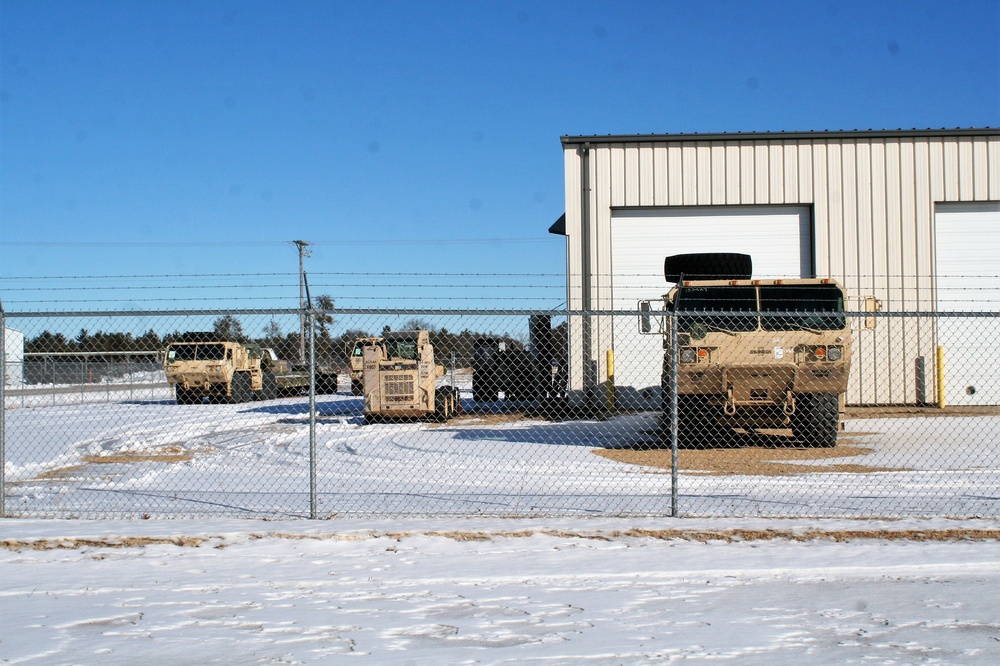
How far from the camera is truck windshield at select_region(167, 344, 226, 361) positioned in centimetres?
3044

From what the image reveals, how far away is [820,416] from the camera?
1390 cm

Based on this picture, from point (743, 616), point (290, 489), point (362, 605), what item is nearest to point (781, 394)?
point (290, 489)

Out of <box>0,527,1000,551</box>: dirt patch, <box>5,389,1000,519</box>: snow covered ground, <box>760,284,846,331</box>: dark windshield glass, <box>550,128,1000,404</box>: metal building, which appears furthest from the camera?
<box>550,128,1000,404</box>: metal building

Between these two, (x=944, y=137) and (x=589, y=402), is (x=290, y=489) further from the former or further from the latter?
(x=944, y=137)

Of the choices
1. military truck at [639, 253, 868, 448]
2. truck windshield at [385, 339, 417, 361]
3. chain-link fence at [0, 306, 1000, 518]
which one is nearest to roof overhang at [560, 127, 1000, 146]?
chain-link fence at [0, 306, 1000, 518]

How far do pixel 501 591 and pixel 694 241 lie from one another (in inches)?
750

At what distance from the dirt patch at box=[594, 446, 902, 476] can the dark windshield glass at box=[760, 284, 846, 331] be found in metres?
1.93

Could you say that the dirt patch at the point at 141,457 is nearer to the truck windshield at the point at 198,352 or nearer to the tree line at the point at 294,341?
the tree line at the point at 294,341

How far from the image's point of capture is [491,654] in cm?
470

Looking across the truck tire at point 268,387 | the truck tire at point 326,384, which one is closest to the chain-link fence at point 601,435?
the truck tire at point 268,387

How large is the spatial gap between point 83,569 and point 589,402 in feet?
54.8

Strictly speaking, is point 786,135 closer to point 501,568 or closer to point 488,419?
point 488,419

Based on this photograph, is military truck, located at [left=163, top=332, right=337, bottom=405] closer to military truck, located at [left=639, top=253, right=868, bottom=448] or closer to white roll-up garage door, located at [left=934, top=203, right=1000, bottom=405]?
military truck, located at [left=639, top=253, right=868, bottom=448]

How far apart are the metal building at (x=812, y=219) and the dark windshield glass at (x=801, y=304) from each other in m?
9.00
